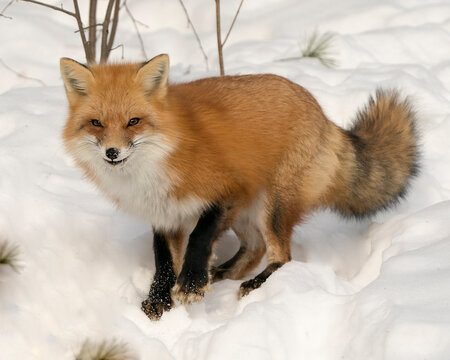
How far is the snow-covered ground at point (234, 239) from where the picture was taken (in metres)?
2.63

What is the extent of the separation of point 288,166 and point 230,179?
411mm

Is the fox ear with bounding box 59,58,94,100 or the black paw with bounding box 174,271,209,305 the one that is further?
the black paw with bounding box 174,271,209,305

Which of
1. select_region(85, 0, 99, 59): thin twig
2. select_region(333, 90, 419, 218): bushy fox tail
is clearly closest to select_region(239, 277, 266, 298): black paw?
select_region(333, 90, 419, 218): bushy fox tail

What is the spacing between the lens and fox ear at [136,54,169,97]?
3.20 m

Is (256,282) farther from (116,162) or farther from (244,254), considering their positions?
(116,162)

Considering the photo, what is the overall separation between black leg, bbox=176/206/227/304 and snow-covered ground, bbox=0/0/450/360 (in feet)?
0.35

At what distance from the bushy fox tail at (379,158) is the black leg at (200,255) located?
86 cm

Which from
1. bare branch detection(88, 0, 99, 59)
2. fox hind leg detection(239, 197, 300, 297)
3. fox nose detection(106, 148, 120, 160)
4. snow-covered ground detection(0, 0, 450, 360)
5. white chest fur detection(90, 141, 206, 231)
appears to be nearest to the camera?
snow-covered ground detection(0, 0, 450, 360)

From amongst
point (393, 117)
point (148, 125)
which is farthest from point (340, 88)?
point (148, 125)

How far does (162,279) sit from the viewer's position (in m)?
3.49

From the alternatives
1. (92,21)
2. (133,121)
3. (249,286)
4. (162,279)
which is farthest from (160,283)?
(92,21)

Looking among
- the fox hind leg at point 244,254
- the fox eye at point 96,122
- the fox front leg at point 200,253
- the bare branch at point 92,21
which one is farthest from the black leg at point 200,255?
the bare branch at point 92,21

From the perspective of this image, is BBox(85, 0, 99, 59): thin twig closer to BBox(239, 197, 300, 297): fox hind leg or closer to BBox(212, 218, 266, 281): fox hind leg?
BBox(212, 218, 266, 281): fox hind leg

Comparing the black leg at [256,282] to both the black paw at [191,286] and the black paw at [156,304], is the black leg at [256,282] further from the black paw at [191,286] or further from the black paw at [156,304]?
the black paw at [156,304]
